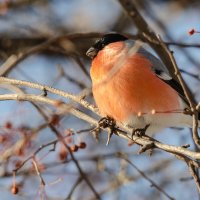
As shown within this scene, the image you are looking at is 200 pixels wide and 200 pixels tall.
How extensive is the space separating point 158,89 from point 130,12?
0.38m

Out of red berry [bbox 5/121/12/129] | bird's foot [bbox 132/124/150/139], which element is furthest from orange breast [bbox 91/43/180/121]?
red berry [bbox 5/121/12/129]

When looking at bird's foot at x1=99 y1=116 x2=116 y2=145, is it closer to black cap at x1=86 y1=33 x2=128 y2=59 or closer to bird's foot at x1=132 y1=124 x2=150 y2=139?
bird's foot at x1=132 y1=124 x2=150 y2=139

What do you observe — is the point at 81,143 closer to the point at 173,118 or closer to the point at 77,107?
the point at 77,107

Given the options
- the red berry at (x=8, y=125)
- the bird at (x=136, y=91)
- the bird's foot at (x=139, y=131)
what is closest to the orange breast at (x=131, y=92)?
the bird at (x=136, y=91)

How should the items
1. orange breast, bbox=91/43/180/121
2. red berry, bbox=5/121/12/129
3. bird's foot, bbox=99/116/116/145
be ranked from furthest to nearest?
1. orange breast, bbox=91/43/180/121
2. red berry, bbox=5/121/12/129
3. bird's foot, bbox=99/116/116/145

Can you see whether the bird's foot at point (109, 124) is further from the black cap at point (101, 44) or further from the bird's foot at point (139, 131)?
the black cap at point (101, 44)

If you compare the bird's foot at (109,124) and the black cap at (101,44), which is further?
the black cap at (101,44)

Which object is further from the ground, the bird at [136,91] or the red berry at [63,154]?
the bird at [136,91]

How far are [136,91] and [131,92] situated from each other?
0.08 feet

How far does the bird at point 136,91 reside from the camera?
8.50 feet

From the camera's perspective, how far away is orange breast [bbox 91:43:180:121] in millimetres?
2588

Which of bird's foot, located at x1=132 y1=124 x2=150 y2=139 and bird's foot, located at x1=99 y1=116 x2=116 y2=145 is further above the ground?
bird's foot, located at x1=99 y1=116 x2=116 y2=145

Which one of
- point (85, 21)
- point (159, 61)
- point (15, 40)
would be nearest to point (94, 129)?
point (159, 61)

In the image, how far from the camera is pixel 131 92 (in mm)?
2596
